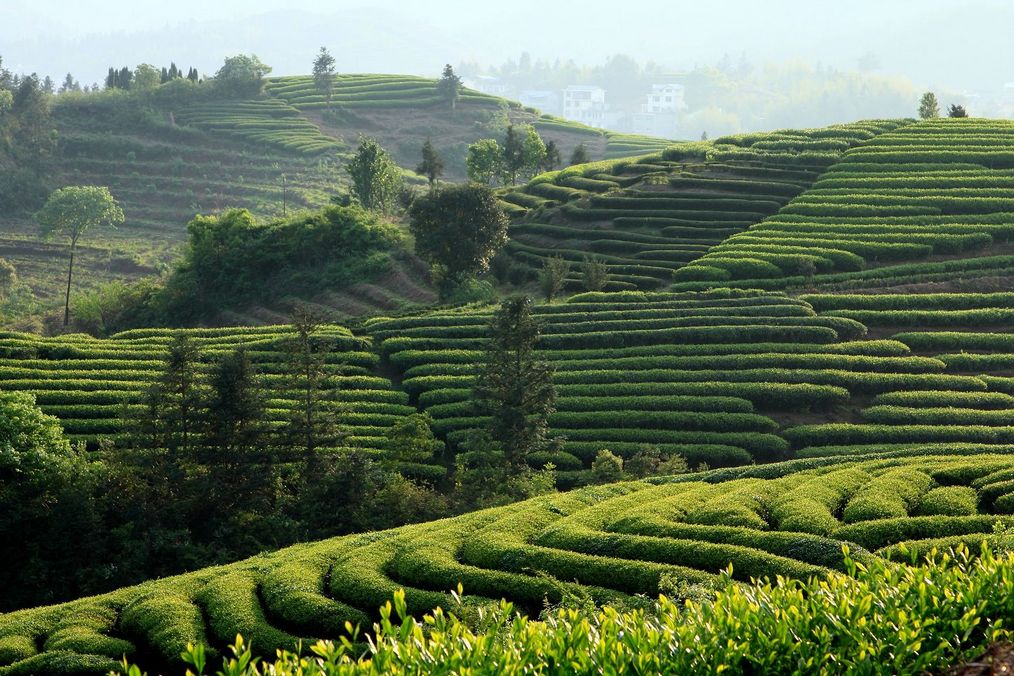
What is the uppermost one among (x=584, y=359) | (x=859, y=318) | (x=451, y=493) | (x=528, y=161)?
(x=528, y=161)

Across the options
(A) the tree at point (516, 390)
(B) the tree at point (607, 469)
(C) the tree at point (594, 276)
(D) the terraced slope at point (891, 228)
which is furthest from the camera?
(C) the tree at point (594, 276)

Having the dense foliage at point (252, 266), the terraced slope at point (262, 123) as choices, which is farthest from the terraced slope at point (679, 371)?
the terraced slope at point (262, 123)

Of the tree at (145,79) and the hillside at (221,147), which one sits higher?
the tree at (145,79)

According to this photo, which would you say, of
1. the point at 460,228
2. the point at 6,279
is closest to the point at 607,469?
the point at 460,228

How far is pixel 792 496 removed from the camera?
90.3ft

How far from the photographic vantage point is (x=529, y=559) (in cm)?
2464

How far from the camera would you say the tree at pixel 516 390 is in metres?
37.9

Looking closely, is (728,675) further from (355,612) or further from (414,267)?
(414,267)

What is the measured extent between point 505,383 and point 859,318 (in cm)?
2181

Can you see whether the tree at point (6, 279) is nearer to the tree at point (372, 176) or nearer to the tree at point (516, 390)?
the tree at point (372, 176)

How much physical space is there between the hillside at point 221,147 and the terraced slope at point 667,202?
34.7 meters

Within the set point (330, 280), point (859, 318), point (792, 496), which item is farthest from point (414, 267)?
point (792, 496)

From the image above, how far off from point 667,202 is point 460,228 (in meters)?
16.1

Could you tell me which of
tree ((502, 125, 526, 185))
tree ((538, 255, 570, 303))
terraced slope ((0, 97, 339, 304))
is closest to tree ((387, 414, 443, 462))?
tree ((538, 255, 570, 303))
